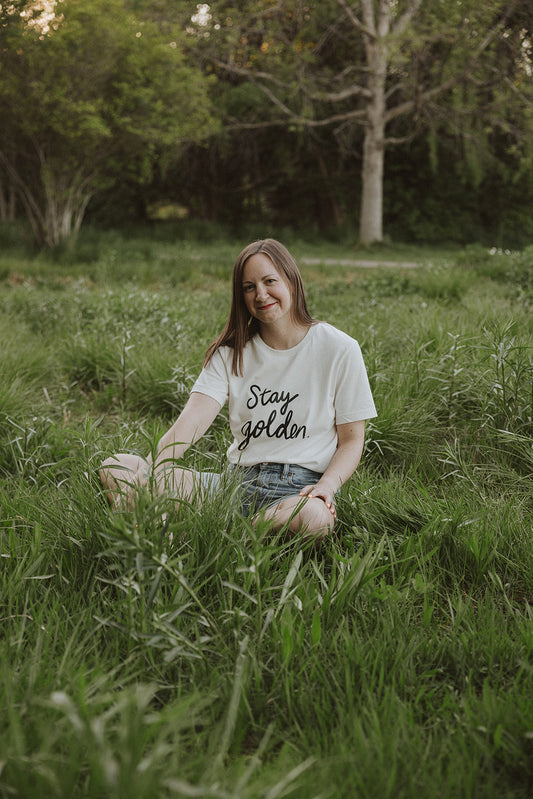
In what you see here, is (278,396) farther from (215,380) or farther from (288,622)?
(288,622)

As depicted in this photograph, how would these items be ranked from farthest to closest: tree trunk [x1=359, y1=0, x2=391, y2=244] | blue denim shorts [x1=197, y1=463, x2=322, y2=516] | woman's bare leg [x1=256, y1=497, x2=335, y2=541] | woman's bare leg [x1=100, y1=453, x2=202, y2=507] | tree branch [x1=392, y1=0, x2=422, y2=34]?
tree branch [x1=392, y1=0, x2=422, y2=34]
tree trunk [x1=359, y1=0, x2=391, y2=244]
blue denim shorts [x1=197, y1=463, x2=322, y2=516]
woman's bare leg [x1=256, y1=497, x2=335, y2=541]
woman's bare leg [x1=100, y1=453, x2=202, y2=507]

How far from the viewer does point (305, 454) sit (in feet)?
8.13

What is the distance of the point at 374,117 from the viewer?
15.5 meters

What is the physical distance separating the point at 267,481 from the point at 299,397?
0.36 m

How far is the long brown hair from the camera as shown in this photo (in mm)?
2514

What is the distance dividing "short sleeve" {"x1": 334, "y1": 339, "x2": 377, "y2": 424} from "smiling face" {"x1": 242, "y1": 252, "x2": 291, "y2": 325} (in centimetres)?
32

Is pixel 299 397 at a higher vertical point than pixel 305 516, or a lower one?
higher

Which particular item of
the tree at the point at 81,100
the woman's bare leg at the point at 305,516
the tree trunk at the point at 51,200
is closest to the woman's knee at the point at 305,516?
the woman's bare leg at the point at 305,516

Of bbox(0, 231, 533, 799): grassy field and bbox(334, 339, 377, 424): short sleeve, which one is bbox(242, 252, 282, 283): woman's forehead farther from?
bbox(0, 231, 533, 799): grassy field

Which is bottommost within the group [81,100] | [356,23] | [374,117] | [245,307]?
[245,307]

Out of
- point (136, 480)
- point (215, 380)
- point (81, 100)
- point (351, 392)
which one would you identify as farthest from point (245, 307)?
point (81, 100)

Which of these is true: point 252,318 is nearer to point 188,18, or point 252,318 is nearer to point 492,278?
point 492,278

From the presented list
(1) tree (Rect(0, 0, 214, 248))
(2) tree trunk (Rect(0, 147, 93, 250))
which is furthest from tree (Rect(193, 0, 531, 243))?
(2) tree trunk (Rect(0, 147, 93, 250))

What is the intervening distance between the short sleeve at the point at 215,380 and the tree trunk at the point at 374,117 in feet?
43.0
